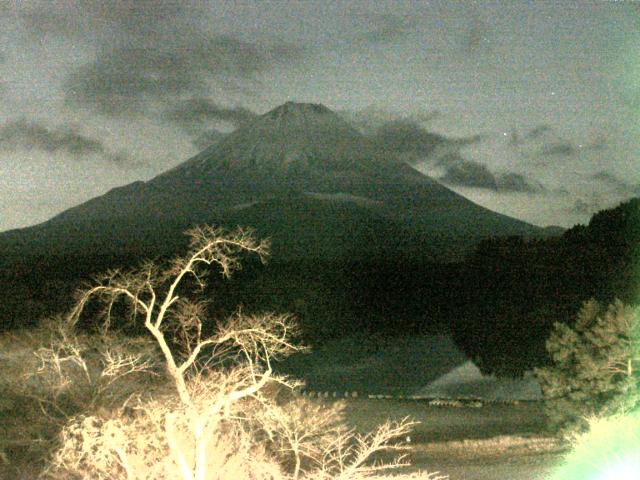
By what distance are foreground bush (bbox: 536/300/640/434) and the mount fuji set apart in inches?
2876

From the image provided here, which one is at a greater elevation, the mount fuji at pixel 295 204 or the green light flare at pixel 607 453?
the mount fuji at pixel 295 204

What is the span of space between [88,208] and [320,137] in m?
45.5

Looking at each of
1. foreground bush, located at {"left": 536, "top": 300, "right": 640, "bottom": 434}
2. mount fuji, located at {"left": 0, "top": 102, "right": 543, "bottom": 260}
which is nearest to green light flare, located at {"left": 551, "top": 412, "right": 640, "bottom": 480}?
foreground bush, located at {"left": 536, "top": 300, "right": 640, "bottom": 434}

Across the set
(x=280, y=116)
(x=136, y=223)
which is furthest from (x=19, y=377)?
(x=280, y=116)

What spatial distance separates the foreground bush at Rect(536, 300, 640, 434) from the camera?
485 inches

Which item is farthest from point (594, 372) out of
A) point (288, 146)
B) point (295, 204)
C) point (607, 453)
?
point (288, 146)

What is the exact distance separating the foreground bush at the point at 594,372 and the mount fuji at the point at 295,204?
73053 millimetres

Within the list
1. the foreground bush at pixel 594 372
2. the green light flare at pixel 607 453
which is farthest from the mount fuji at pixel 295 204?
the green light flare at pixel 607 453

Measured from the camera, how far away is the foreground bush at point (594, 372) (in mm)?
12328

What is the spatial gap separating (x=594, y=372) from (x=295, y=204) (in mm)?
103025

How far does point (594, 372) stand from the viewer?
503 inches

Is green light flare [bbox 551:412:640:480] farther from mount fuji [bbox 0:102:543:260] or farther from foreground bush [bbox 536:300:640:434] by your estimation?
mount fuji [bbox 0:102:543:260]

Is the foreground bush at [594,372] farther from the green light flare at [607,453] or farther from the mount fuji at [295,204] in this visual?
the mount fuji at [295,204]

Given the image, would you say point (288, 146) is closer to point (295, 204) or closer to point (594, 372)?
point (295, 204)
